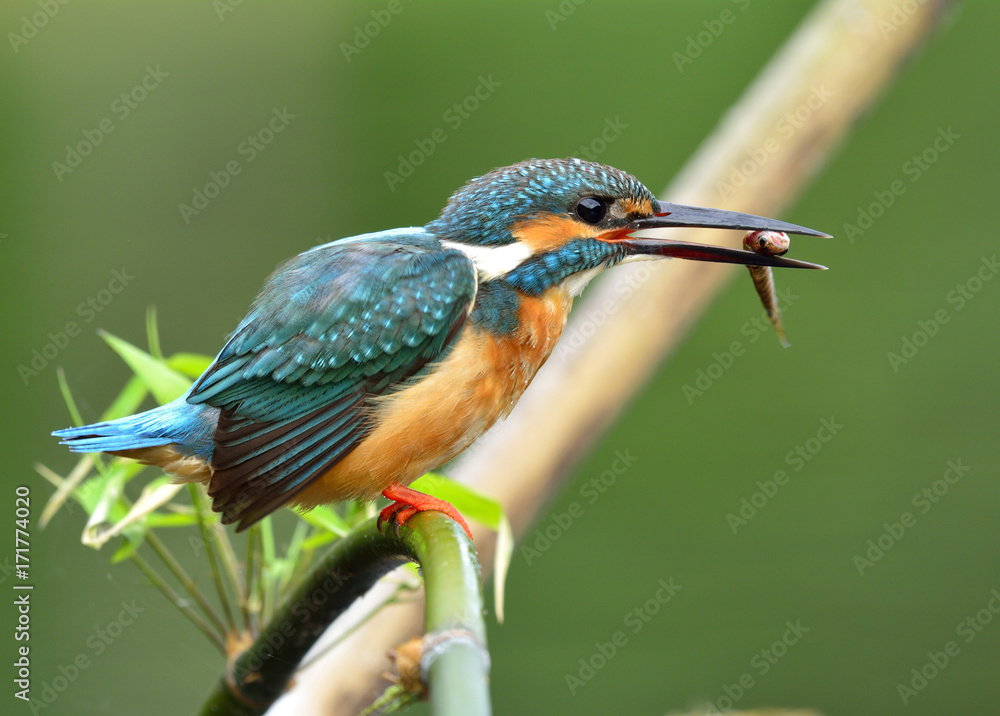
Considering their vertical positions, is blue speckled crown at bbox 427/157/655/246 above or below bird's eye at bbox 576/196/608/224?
above

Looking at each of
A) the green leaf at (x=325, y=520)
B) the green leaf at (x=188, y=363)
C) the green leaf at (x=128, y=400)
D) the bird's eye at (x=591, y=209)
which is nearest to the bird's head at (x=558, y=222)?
the bird's eye at (x=591, y=209)

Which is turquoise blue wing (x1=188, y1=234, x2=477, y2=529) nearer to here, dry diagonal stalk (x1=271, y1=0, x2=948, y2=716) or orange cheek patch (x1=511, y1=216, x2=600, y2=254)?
orange cheek patch (x1=511, y1=216, x2=600, y2=254)

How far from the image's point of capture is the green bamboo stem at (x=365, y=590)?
619 millimetres

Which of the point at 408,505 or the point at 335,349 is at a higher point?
the point at 335,349

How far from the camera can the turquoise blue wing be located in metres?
1.34

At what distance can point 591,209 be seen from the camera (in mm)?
1436

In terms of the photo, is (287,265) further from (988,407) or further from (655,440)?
(988,407)

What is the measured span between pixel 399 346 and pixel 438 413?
0.11 metres

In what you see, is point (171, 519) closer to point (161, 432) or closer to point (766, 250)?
point (161, 432)

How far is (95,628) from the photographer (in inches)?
95.3

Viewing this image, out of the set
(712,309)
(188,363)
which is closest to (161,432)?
(188,363)

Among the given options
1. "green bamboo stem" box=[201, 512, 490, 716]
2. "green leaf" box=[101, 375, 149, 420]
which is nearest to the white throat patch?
"green bamboo stem" box=[201, 512, 490, 716]

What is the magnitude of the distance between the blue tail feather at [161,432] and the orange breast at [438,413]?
0.56 ft

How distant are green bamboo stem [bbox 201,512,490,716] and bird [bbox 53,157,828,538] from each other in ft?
0.63
